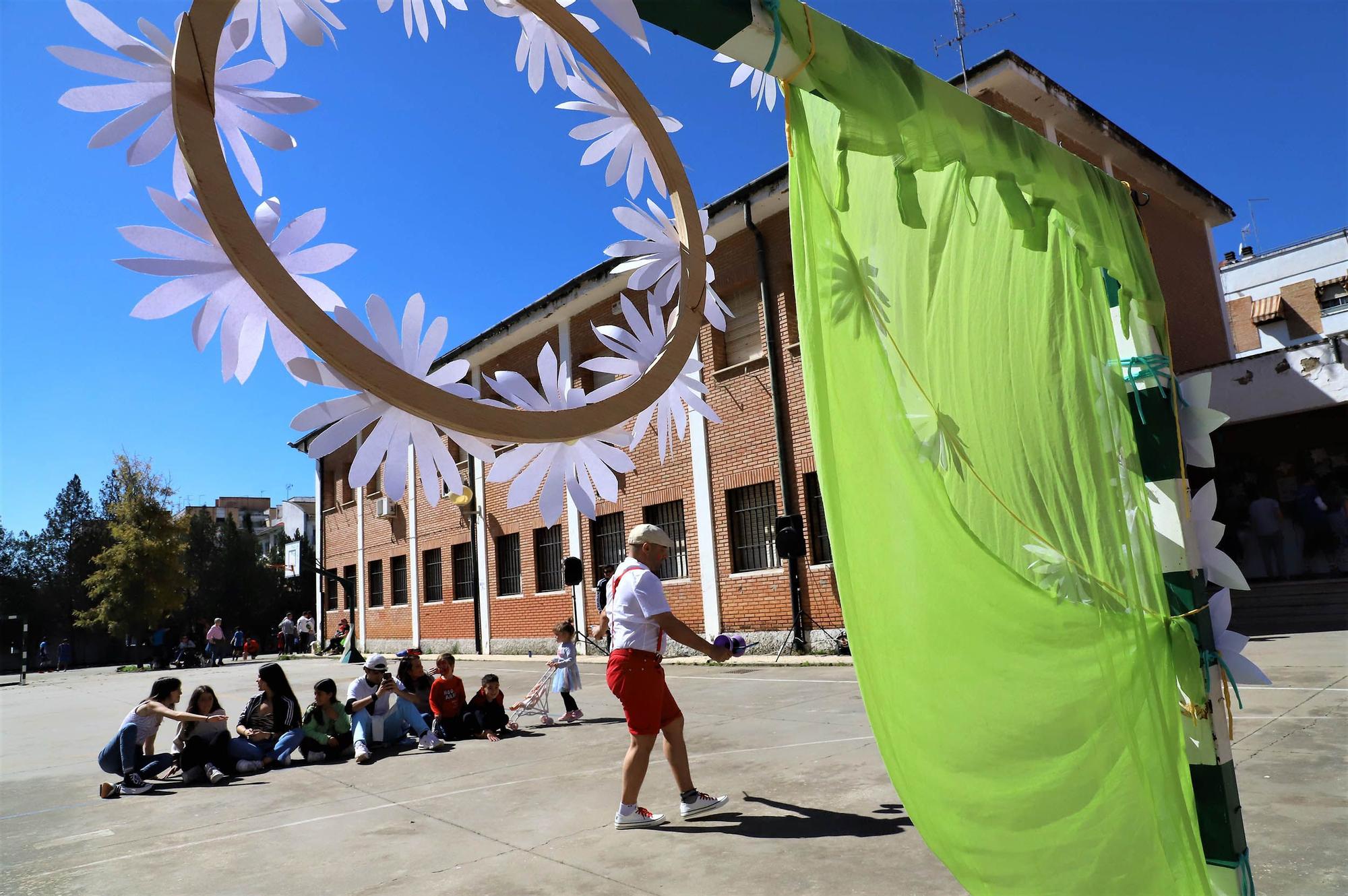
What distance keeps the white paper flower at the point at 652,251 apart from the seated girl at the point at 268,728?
6393 millimetres

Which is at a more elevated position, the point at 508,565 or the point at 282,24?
the point at 282,24

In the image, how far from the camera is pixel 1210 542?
91.7 inches

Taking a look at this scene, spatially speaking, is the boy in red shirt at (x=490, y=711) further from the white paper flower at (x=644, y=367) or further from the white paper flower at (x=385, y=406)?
the white paper flower at (x=385, y=406)

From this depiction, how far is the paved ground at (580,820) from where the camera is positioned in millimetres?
3438

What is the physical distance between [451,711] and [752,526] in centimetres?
718

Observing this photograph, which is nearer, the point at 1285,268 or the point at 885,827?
the point at 885,827

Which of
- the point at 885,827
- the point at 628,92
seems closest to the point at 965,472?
the point at 628,92

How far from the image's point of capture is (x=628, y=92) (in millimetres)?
1695

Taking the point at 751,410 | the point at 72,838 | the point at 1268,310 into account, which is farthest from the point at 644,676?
the point at 1268,310

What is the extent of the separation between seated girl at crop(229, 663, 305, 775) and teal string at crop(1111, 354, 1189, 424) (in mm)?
6831

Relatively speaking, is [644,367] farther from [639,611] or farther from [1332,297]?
[1332,297]

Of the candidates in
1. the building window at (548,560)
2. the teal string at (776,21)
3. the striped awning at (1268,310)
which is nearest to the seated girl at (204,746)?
the teal string at (776,21)

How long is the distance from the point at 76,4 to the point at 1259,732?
6.37m

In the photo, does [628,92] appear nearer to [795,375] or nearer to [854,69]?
[854,69]
